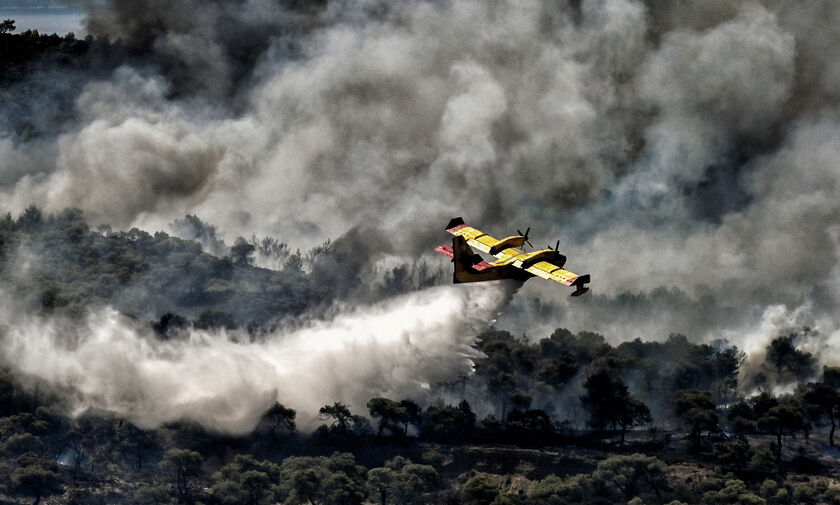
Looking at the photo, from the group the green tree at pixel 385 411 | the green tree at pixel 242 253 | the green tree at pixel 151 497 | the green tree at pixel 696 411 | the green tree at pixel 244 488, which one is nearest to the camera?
the green tree at pixel 151 497

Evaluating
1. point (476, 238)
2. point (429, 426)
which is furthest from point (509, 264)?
point (429, 426)

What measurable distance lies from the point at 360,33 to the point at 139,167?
3916cm

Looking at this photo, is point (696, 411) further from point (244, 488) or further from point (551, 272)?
point (244, 488)

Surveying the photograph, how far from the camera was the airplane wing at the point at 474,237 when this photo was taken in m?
107

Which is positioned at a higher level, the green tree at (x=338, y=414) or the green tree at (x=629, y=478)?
the green tree at (x=338, y=414)

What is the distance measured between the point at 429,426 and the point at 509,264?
35.7 m

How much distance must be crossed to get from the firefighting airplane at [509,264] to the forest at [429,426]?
58.8 ft

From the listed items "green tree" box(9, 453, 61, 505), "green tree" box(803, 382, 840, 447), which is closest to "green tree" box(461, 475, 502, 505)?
"green tree" box(9, 453, 61, 505)

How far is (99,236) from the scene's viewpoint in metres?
169

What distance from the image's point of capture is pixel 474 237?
108750 mm

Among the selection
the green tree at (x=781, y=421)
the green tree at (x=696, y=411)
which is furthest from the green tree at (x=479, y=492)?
the green tree at (x=781, y=421)

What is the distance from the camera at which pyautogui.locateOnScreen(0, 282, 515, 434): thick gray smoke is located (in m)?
121

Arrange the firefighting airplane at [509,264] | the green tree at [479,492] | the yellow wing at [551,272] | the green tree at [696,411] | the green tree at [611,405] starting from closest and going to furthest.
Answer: the yellow wing at [551,272] < the firefighting airplane at [509,264] < the green tree at [479,492] < the green tree at [696,411] < the green tree at [611,405]

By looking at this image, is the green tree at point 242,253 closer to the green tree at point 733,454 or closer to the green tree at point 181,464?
the green tree at point 181,464
